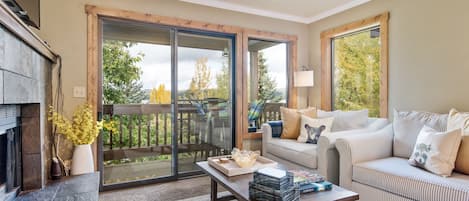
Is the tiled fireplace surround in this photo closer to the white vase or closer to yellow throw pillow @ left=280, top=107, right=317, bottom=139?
the white vase

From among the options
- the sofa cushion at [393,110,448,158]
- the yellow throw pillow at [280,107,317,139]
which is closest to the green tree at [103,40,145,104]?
the yellow throw pillow at [280,107,317,139]

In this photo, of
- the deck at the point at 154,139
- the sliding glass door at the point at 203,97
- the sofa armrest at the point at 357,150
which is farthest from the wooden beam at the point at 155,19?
the sofa armrest at the point at 357,150

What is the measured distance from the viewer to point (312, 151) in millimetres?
2893

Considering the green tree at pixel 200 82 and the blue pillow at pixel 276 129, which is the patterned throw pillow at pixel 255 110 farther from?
the green tree at pixel 200 82

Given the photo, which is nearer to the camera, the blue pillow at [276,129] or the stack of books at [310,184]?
the stack of books at [310,184]

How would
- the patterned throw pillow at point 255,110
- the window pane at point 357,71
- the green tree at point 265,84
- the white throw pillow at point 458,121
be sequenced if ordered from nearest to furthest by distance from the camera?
the white throw pillow at point 458,121
the window pane at point 357,71
the patterned throw pillow at point 255,110
the green tree at point 265,84

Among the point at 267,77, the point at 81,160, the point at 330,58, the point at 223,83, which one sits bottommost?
the point at 81,160

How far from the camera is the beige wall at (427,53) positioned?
2.65 metres

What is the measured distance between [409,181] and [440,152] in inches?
13.7

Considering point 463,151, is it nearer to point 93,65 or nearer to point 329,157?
point 329,157

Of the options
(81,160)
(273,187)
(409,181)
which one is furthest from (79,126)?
(409,181)

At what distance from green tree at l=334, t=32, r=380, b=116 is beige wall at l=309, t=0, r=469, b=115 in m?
0.29

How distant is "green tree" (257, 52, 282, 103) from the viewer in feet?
14.0

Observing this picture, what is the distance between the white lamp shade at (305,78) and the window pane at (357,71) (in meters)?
0.43
